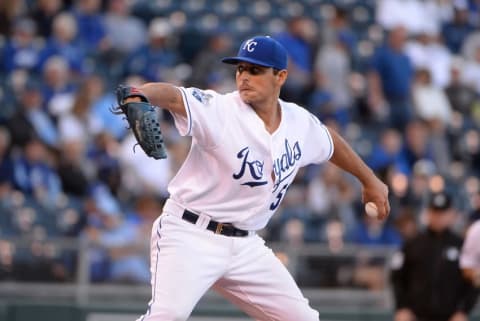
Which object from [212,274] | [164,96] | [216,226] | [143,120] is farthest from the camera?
[216,226]

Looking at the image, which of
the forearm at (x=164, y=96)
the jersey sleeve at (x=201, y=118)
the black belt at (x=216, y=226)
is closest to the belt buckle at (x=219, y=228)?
the black belt at (x=216, y=226)

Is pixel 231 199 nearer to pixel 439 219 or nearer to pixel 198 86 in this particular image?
pixel 439 219

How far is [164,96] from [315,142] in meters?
1.18

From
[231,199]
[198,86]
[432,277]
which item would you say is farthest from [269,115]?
[198,86]

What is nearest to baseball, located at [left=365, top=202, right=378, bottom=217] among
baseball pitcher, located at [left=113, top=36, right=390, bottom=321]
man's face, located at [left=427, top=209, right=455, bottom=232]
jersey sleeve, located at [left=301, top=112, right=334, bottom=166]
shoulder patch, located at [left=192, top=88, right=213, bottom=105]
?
jersey sleeve, located at [left=301, top=112, right=334, bottom=166]

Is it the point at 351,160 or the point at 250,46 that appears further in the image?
the point at 351,160

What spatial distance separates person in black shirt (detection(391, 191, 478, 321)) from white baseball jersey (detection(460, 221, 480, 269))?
193mm

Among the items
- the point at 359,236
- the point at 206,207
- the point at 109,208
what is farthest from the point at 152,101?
the point at 359,236

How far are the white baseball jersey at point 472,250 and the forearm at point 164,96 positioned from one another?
3.41 meters

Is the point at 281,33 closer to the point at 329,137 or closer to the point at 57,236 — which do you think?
the point at 57,236

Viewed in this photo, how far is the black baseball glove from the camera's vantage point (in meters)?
5.42

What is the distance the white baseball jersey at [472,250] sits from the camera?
8.55 metres

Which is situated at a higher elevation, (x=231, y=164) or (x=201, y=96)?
(x=201, y=96)

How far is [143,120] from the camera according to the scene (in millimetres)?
5418
